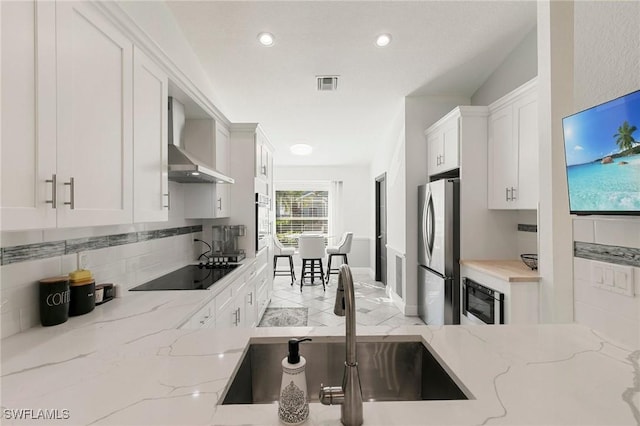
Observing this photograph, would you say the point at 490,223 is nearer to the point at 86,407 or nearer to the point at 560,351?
the point at 560,351

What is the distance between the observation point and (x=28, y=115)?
982 millimetres

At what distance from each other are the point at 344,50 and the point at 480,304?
8.70 ft

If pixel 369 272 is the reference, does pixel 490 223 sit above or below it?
above

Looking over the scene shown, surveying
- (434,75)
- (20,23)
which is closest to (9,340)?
(20,23)

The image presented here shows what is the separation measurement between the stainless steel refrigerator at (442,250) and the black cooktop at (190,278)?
6.63ft

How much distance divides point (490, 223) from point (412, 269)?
A: 3.68ft

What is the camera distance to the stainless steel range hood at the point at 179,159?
209 centimetres

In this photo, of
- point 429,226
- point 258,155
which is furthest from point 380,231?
point 258,155

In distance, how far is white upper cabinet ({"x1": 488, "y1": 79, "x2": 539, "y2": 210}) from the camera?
2.51 metres

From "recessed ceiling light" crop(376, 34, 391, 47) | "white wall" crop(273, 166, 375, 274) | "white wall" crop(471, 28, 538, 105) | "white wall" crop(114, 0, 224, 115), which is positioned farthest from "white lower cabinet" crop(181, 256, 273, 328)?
"white wall" crop(471, 28, 538, 105)

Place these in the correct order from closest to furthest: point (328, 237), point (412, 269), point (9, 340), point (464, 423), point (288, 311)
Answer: point (464, 423), point (9, 340), point (412, 269), point (288, 311), point (328, 237)

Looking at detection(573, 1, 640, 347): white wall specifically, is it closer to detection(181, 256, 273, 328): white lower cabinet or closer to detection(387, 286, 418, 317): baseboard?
detection(181, 256, 273, 328): white lower cabinet

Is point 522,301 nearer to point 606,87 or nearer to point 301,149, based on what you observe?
point 606,87

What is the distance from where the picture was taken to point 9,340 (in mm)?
1175
